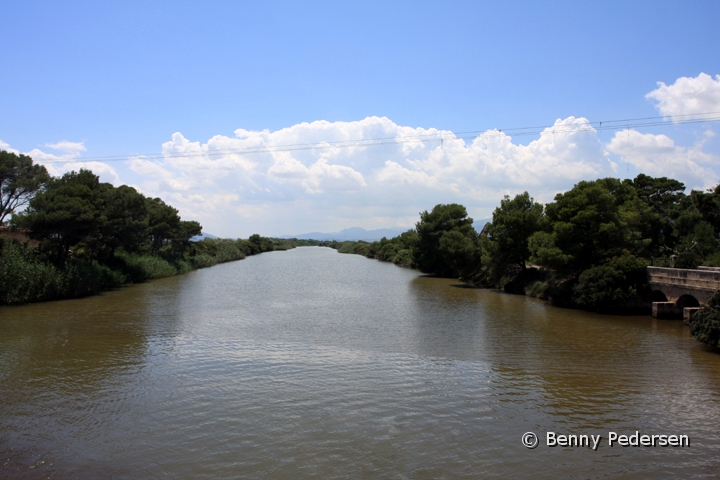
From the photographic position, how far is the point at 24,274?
2502 cm

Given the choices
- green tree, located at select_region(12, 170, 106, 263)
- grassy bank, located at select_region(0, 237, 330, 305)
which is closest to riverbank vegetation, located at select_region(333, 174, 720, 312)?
green tree, located at select_region(12, 170, 106, 263)

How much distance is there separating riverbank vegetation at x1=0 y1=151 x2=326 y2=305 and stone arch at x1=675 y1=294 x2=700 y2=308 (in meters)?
33.5

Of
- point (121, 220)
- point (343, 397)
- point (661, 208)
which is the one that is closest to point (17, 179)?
point (121, 220)

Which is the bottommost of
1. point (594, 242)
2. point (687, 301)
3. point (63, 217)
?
point (687, 301)

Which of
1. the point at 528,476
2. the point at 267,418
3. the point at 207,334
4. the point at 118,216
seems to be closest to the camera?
the point at 528,476

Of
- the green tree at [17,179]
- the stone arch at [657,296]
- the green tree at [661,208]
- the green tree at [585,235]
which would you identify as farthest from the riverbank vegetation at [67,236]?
the green tree at [661,208]

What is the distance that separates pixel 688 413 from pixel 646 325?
521 inches

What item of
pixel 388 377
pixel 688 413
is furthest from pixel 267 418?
pixel 688 413

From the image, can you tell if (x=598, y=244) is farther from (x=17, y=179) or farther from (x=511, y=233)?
(x=17, y=179)

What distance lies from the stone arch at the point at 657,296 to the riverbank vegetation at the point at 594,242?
0.21 m

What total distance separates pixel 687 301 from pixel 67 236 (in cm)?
3532

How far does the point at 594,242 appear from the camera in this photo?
27.7m

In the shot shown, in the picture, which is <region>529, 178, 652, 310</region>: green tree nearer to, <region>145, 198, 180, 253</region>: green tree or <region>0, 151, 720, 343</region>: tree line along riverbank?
<region>0, 151, 720, 343</region>: tree line along riverbank

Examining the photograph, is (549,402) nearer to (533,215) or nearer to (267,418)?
(267,418)
